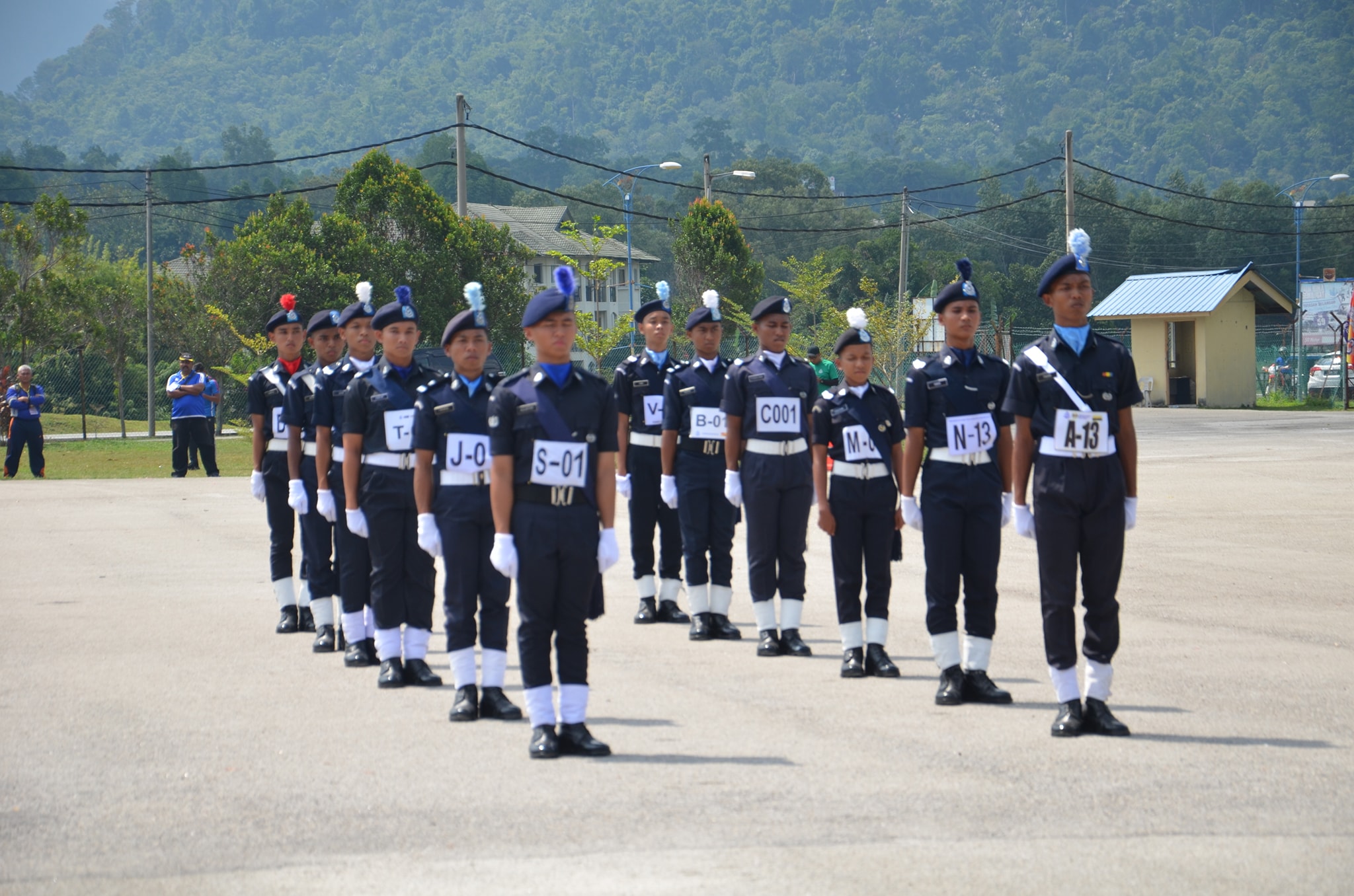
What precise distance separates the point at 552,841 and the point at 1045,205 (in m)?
123

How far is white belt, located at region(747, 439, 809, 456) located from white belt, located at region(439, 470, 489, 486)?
8.02 ft

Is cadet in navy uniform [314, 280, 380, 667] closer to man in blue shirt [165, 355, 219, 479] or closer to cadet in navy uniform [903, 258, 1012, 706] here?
cadet in navy uniform [903, 258, 1012, 706]

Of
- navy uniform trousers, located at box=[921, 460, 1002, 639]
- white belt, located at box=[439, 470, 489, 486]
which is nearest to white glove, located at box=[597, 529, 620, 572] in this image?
white belt, located at box=[439, 470, 489, 486]

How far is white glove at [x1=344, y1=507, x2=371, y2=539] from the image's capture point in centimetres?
901

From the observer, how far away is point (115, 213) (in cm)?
13075

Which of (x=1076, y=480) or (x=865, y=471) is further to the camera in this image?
(x=865, y=471)

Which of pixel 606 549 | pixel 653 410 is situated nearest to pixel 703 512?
pixel 653 410

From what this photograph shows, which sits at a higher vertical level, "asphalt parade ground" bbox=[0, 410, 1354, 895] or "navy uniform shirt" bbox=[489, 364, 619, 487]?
"navy uniform shirt" bbox=[489, 364, 619, 487]

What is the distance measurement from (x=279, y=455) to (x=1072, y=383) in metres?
6.02

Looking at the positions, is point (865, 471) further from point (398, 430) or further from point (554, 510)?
point (398, 430)

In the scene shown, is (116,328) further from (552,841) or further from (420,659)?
(552,841)

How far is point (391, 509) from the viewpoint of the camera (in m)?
8.94

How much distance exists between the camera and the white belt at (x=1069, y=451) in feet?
24.2

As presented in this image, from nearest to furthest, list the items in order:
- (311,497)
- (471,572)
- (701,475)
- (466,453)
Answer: (471,572) → (466,453) → (311,497) → (701,475)
